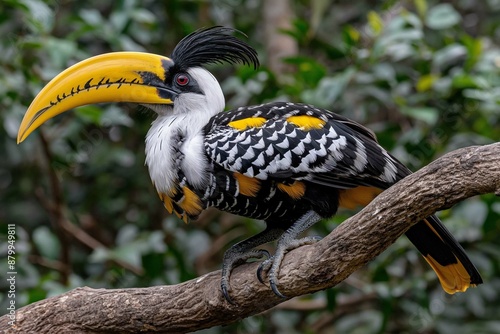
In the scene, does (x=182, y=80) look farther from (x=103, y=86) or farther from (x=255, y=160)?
(x=255, y=160)

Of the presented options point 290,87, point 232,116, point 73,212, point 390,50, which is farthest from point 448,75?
point 73,212

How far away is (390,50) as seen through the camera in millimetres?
3883

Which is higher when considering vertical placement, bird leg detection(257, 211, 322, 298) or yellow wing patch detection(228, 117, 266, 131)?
yellow wing patch detection(228, 117, 266, 131)

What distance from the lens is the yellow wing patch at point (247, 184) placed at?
273cm

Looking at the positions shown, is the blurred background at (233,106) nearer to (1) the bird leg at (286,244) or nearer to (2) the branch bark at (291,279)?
(2) the branch bark at (291,279)

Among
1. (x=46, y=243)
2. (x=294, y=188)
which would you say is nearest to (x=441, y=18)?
(x=294, y=188)

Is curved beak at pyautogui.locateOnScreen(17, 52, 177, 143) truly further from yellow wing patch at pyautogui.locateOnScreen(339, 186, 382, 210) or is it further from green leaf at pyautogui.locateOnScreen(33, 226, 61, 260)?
green leaf at pyautogui.locateOnScreen(33, 226, 61, 260)

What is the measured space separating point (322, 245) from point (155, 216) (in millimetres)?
2671

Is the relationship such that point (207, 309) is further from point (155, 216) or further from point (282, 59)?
point (155, 216)

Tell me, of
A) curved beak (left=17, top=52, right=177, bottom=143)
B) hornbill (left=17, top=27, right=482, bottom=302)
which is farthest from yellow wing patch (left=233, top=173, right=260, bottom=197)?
curved beak (left=17, top=52, right=177, bottom=143)

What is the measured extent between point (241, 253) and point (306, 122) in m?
0.54

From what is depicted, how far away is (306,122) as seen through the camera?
9.20 feet

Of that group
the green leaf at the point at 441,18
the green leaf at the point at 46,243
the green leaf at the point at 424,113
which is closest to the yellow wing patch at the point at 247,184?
the green leaf at the point at 424,113

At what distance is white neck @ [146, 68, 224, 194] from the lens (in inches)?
109
